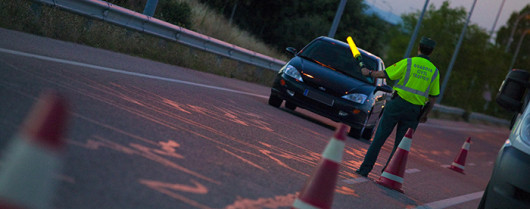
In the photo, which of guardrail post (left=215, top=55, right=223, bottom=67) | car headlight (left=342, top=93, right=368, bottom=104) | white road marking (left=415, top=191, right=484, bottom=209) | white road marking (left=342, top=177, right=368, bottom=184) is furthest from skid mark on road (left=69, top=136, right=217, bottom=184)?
guardrail post (left=215, top=55, right=223, bottom=67)

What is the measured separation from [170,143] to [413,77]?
3.52 m

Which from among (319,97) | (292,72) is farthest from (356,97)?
(292,72)

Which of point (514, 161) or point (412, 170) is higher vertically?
point (514, 161)

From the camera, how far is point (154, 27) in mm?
18344

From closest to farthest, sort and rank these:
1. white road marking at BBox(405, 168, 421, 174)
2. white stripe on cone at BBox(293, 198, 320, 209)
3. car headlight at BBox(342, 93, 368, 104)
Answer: white stripe on cone at BBox(293, 198, 320, 209) → white road marking at BBox(405, 168, 421, 174) → car headlight at BBox(342, 93, 368, 104)

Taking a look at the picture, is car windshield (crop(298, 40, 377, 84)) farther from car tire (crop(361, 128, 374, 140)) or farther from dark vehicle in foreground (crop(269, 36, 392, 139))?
car tire (crop(361, 128, 374, 140))

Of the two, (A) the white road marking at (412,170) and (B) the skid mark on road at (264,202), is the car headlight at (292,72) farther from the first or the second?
(B) the skid mark on road at (264,202)

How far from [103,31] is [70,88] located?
781 centimetres

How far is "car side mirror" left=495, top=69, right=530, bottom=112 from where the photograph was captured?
24.2 ft

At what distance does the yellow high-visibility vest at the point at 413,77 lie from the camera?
31.9 ft

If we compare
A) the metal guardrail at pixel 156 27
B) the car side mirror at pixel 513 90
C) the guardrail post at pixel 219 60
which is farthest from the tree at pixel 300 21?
the car side mirror at pixel 513 90

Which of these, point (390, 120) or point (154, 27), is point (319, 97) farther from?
point (154, 27)

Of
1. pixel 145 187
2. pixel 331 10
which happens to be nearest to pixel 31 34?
pixel 145 187

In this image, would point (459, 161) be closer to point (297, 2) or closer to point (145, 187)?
point (145, 187)
